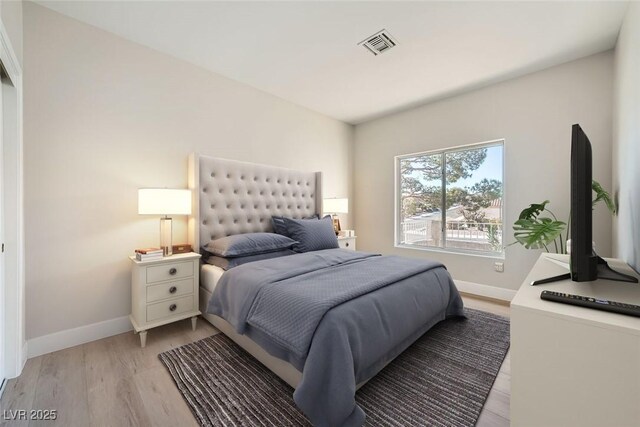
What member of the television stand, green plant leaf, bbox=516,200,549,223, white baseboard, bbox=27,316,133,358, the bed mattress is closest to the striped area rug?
the bed mattress

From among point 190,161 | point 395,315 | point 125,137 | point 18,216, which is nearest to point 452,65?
point 395,315

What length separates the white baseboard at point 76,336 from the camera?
1946 millimetres

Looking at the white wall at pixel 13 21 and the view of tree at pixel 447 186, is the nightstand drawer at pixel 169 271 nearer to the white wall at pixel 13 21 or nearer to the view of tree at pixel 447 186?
the white wall at pixel 13 21

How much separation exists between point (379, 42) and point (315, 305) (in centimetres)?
230

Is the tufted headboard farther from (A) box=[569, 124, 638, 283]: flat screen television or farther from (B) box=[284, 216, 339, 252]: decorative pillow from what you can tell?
(A) box=[569, 124, 638, 283]: flat screen television

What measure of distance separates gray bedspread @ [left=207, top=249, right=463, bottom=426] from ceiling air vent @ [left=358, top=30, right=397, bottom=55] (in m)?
1.96

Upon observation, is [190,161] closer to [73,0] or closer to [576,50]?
[73,0]

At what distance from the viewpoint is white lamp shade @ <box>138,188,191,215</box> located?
7.20 feet

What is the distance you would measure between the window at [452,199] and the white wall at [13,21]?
4038mm

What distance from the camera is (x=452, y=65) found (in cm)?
273

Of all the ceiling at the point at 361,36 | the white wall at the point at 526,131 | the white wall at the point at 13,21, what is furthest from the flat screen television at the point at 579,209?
the white wall at the point at 13,21

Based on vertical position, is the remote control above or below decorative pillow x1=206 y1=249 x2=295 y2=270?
above

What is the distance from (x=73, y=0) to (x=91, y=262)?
198 centimetres

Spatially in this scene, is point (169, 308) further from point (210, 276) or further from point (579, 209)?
point (579, 209)
